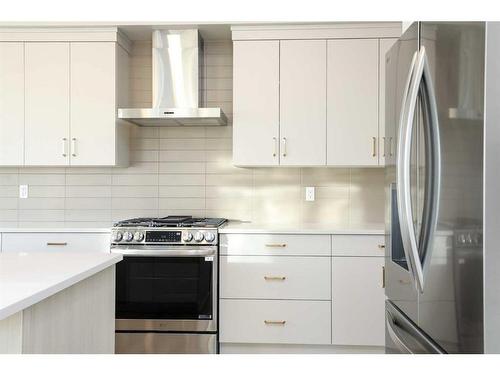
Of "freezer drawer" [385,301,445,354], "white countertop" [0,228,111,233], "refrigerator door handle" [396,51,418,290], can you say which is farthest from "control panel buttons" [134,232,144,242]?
"refrigerator door handle" [396,51,418,290]

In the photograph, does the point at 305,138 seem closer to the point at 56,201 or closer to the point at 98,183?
the point at 98,183

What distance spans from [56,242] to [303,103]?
1.90 metres

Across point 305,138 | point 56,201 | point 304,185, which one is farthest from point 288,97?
point 56,201

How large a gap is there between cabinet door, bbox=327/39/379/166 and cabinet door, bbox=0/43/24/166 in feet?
7.08

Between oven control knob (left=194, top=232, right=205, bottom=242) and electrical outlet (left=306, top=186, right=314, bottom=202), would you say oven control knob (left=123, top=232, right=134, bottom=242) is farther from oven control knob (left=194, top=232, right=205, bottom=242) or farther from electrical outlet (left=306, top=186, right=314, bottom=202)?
electrical outlet (left=306, top=186, right=314, bottom=202)

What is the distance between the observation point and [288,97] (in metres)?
3.36

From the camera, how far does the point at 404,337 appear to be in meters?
1.68

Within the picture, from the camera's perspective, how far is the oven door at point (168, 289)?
3.14 meters

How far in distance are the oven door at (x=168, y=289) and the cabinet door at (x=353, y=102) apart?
3.67ft

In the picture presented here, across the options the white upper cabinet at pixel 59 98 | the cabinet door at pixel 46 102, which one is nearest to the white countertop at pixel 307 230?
the white upper cabinet at pixel 59 98

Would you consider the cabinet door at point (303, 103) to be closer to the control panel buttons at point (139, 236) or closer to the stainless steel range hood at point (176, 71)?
the stainless steel range hood at point (176, 71)

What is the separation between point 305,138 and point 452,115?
6.85 feet

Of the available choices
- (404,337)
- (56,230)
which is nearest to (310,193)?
(56,230)
